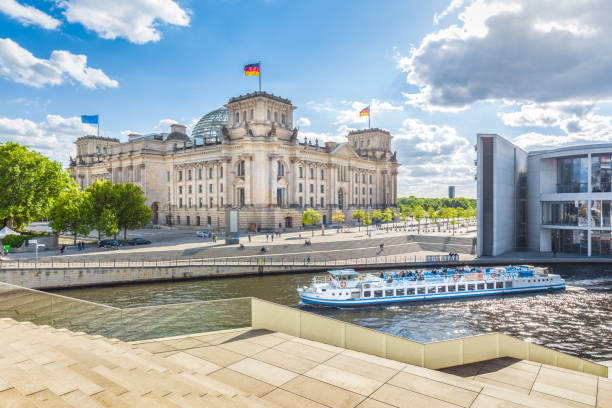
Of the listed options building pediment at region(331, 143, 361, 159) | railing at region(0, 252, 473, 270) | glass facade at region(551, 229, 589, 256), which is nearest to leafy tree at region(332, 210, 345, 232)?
building pediment at region(331, 143, 361, 159)

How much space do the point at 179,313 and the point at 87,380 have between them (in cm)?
502

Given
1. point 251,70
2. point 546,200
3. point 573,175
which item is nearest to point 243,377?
point 546,200

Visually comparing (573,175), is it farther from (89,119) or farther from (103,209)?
(89,119)

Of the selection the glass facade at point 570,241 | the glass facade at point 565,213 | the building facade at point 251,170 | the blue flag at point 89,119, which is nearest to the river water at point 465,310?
the glass facade at point 570,241

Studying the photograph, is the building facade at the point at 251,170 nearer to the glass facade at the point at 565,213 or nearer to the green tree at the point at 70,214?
the green tree at the point at 70,214

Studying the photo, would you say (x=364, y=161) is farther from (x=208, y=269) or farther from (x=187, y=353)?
(x=187, y=353)

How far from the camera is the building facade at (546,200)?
58562 mm

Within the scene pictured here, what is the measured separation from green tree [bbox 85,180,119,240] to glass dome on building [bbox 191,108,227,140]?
191ft

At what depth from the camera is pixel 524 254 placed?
62406 millimetres

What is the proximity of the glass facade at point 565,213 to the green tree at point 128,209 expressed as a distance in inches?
2693

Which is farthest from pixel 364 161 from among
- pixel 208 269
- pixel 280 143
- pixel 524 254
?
pixel 208 269

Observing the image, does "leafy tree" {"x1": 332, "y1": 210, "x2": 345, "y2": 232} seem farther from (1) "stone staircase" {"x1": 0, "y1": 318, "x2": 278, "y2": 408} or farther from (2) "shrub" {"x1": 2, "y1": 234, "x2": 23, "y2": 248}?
(1) "stone staircase" {"x1": 0, "y1": 318, "x2": 278, "y2": 408}

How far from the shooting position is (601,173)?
58.5 meters

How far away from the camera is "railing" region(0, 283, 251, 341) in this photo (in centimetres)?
1234
